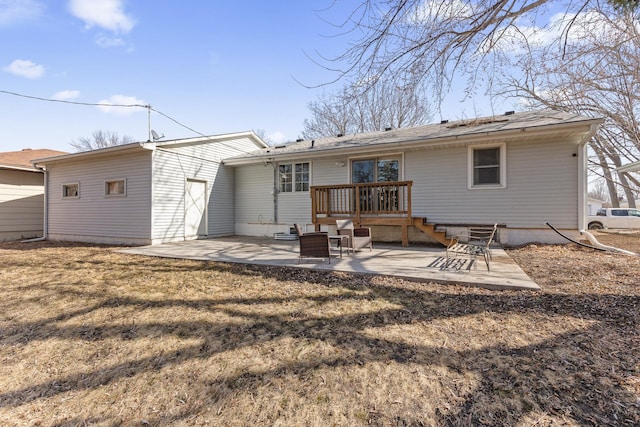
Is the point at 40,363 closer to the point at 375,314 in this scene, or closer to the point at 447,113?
the point at 375,314

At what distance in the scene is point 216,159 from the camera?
37.0ft

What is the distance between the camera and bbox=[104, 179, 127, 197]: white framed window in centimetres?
944

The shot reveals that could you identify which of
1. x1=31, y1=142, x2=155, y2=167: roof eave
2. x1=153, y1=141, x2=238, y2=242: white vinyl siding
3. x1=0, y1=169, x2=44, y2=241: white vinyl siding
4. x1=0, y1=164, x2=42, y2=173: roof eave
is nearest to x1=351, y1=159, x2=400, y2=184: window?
x1=153, y1=141, x2=238, y2=242: white vinyl siding

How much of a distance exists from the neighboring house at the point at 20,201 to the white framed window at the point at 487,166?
16.2m

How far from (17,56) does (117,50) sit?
2.90m

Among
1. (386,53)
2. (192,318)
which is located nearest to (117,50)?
(386,53)

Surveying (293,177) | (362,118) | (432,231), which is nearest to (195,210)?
(293,177)

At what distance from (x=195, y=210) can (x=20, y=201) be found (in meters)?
7.76

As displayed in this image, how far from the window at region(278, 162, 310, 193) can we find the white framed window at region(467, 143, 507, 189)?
17.6ft

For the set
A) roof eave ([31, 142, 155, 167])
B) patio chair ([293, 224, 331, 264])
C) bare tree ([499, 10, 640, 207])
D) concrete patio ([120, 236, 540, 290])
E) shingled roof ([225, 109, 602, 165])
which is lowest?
concrete patio ([120, 236, 540, 290])

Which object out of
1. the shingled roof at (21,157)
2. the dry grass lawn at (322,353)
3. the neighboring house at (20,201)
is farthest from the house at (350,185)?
the dry grass lawn at (322,353)

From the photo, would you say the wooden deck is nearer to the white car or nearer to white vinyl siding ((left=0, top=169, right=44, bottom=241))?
white vinyl siding ((left=0, top=169, right=44, bottom=241))

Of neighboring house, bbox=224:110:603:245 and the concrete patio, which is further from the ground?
neighboring house, bbox=224:110:603:245

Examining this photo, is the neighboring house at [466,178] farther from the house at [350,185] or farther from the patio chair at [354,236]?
the patio chair at [354,236]
